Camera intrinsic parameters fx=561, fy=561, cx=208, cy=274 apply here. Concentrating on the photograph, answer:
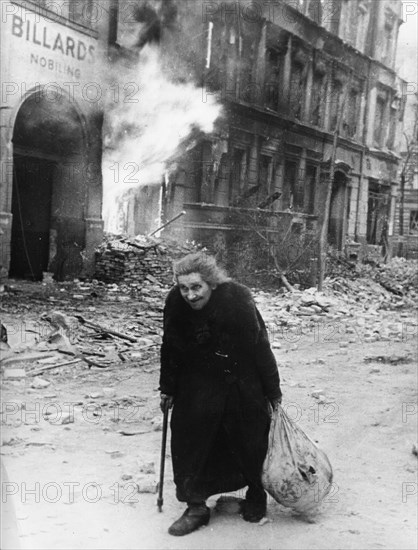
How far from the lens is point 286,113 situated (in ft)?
15.4

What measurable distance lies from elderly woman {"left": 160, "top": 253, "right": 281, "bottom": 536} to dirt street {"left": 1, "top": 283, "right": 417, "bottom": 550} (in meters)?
0.28

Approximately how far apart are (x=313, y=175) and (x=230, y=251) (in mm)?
1178

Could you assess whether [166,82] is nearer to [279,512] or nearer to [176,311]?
[176,311]

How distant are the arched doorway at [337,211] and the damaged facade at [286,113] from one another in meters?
0.02

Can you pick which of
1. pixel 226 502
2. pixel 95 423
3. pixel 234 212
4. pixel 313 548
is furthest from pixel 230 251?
pixel 313 548

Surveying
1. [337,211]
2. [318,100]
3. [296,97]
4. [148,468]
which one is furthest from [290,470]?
[318,100]

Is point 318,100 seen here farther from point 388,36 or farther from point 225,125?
point 388,36

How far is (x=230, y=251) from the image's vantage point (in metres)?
4.27

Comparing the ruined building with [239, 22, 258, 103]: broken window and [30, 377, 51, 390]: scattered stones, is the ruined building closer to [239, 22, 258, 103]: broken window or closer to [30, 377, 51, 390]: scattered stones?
[239, 22, 258, 103]: broken window

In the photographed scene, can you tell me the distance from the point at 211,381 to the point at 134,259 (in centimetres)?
128

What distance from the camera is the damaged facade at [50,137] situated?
3021 mm

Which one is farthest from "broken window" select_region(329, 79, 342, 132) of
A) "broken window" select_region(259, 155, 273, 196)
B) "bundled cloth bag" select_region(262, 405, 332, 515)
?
"bundled cloth bag" select_region(262, 405, 332, 515)

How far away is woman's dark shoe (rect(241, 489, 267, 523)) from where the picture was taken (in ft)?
9.27

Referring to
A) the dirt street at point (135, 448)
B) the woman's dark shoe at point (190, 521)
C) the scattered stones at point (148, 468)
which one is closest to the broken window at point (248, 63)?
the dirt street at point (135, 448)
